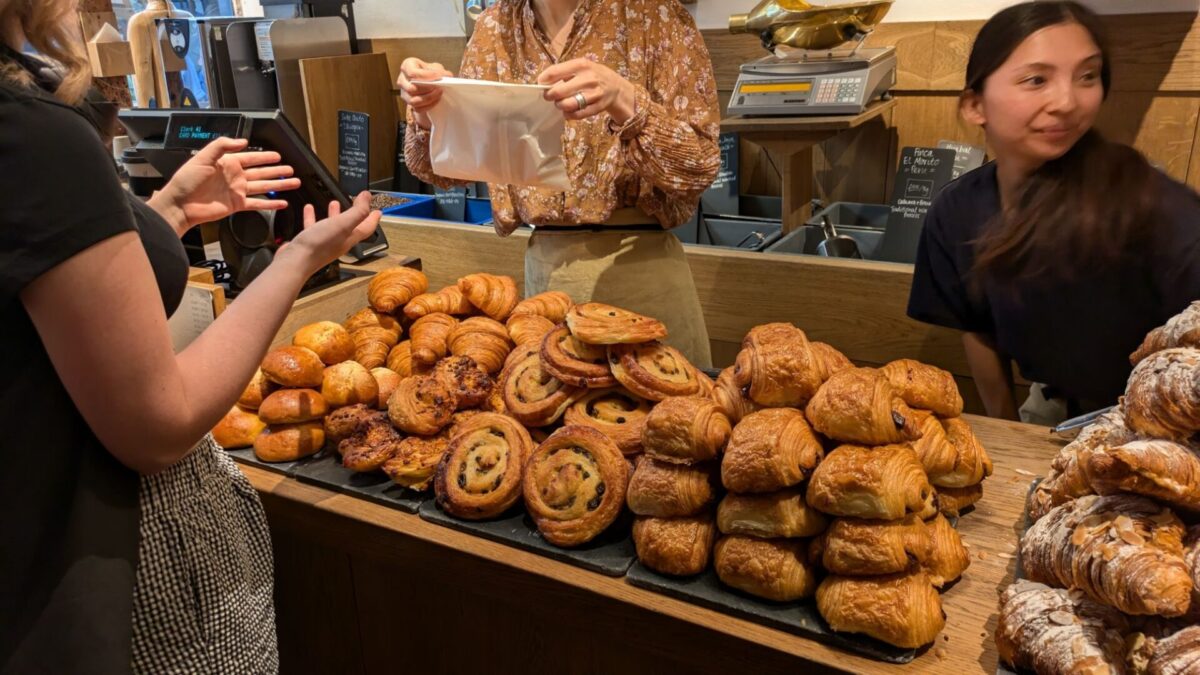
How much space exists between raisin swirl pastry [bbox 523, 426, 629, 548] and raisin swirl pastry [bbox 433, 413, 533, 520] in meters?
0.05

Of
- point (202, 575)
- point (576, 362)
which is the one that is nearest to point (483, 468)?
point (576, 362)

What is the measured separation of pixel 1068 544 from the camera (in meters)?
0.96

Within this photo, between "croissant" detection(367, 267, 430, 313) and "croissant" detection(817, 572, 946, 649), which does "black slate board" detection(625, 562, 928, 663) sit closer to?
"croissant" detection(817, 572, 946, 649)

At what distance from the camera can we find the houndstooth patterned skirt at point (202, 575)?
107 centimetres

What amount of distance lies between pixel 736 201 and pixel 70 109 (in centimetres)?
291

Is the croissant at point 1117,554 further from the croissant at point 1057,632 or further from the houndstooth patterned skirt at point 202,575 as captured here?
the houndstooth patterned skirt at point 202,575

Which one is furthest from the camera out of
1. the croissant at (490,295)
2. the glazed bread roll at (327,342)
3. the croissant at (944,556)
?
the croissant at (490,295)

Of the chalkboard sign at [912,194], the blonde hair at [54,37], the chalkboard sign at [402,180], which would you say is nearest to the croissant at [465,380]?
the blonde hair at [54,37]

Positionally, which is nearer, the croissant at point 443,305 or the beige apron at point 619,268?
the croissant at point 443,305

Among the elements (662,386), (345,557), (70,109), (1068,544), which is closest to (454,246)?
(345,557)

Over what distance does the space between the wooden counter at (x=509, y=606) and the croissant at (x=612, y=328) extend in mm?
376

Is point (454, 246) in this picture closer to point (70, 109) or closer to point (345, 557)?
point (345, 557)

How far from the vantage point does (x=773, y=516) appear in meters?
1.12

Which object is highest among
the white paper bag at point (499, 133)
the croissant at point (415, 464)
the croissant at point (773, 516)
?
the white paper bag at point (499, 133)
